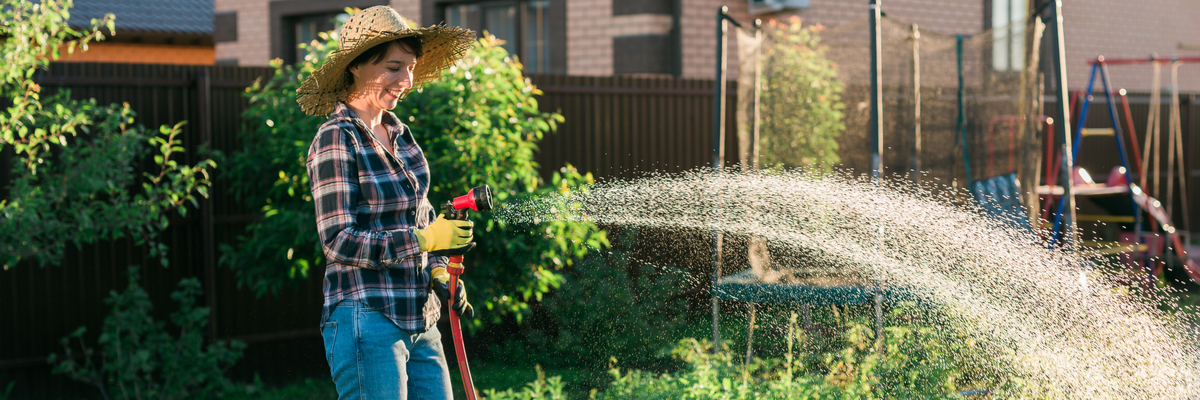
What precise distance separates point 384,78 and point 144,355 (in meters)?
2.71

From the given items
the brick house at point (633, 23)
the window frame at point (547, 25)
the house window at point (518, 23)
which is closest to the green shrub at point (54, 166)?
the brick house at point (633, 23)

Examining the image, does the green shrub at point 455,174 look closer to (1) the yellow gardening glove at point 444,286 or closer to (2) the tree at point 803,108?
(2) the tree at point 803,108

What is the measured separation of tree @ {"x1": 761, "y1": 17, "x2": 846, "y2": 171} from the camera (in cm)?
677

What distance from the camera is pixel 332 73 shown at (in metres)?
2.71

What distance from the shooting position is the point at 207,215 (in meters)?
5.55

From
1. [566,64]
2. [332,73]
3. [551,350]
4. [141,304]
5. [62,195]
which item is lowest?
[551,350]

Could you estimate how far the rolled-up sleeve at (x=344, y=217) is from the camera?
2.48 m

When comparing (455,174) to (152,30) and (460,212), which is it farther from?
(152,30)

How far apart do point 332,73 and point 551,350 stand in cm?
354

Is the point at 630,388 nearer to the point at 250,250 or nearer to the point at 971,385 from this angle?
the point at 971,385

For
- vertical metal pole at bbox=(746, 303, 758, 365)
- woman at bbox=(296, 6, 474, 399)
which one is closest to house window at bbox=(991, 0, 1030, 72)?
vertical metal pole at bbox=(746, 303, 758, 365)

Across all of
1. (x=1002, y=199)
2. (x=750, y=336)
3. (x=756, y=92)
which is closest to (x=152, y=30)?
(x=756, y=92)

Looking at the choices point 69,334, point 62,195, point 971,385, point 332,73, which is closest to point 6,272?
point 69,334

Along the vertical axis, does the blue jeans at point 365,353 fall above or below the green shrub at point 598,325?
above
